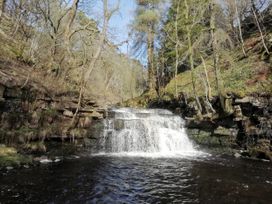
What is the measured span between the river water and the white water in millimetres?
51

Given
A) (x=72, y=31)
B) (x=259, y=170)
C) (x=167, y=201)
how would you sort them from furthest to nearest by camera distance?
1. (x=72, y=31)
2. (x=259, y=170)
3. (x=167, y=201)

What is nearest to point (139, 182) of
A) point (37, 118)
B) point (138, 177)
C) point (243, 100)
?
point (138, 177)

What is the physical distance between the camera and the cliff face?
1207 cm

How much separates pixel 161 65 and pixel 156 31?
11.2 feet

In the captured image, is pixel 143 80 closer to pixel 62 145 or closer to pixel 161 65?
pixel 161 65

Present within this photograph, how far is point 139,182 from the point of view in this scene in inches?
365

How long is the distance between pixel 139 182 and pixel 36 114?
20.4 ft

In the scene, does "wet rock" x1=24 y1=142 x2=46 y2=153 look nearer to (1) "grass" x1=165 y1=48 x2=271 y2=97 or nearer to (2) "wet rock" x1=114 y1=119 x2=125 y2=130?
(2) "wet rock" x1=114 y1=119 x2=125 y2=130

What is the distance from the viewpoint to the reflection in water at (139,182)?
779cm

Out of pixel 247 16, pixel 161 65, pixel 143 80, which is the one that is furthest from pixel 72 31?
pixel 143 80

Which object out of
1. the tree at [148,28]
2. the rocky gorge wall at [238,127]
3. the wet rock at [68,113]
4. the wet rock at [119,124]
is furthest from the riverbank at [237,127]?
the tree at [148,28]

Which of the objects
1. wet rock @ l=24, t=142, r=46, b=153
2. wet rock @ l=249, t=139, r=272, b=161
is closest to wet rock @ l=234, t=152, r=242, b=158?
wet rock @ l=249, t=139, r=272, b=161

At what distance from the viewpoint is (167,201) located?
301 inches

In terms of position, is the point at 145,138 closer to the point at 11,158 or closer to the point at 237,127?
the point at 237,127
